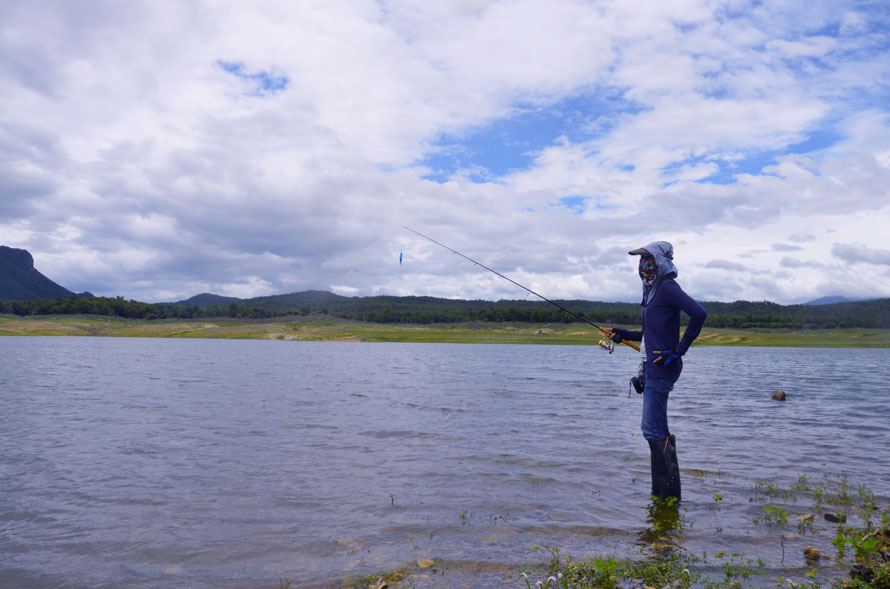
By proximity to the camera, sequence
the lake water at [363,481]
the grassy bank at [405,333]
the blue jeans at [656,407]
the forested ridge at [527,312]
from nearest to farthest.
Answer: the lake water at [363,481], the blue jeans at [656,407], the grassy bank at [405,333], the forested ridge at [527,312]

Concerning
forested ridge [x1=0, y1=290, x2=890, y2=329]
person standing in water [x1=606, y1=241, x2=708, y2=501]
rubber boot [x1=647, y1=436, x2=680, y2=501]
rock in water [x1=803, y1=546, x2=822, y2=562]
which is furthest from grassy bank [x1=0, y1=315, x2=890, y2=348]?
rock in water [x1=803, y1=546, x2=822, y2=562]

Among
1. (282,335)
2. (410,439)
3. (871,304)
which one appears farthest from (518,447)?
(871,304)

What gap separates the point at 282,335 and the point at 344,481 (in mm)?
124416

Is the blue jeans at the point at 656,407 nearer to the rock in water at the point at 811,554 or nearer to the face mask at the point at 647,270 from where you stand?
the face mask at the point at 647,270

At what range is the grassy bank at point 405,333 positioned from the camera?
119 metres

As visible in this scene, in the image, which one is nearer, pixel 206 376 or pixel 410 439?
pixel 410 439

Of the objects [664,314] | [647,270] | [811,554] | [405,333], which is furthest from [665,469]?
[405,333]

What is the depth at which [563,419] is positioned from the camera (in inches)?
755

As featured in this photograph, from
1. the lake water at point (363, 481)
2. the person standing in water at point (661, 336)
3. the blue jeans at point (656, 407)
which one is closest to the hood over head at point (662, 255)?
the person standing in water at point (661, 336)

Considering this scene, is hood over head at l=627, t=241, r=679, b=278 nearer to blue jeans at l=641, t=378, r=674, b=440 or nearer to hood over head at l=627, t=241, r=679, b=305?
hood over head at l=627, t=241, r=679, b=305

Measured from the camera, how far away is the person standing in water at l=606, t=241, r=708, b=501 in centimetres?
815

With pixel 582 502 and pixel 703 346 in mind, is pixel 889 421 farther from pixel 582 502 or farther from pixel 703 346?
pixel 703 346

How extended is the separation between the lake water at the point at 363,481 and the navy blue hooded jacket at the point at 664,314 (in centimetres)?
236

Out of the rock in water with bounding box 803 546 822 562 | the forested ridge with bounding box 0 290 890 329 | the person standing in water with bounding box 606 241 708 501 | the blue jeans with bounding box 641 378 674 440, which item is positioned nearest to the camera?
the rock in water with bounding box 803 546 822 562
